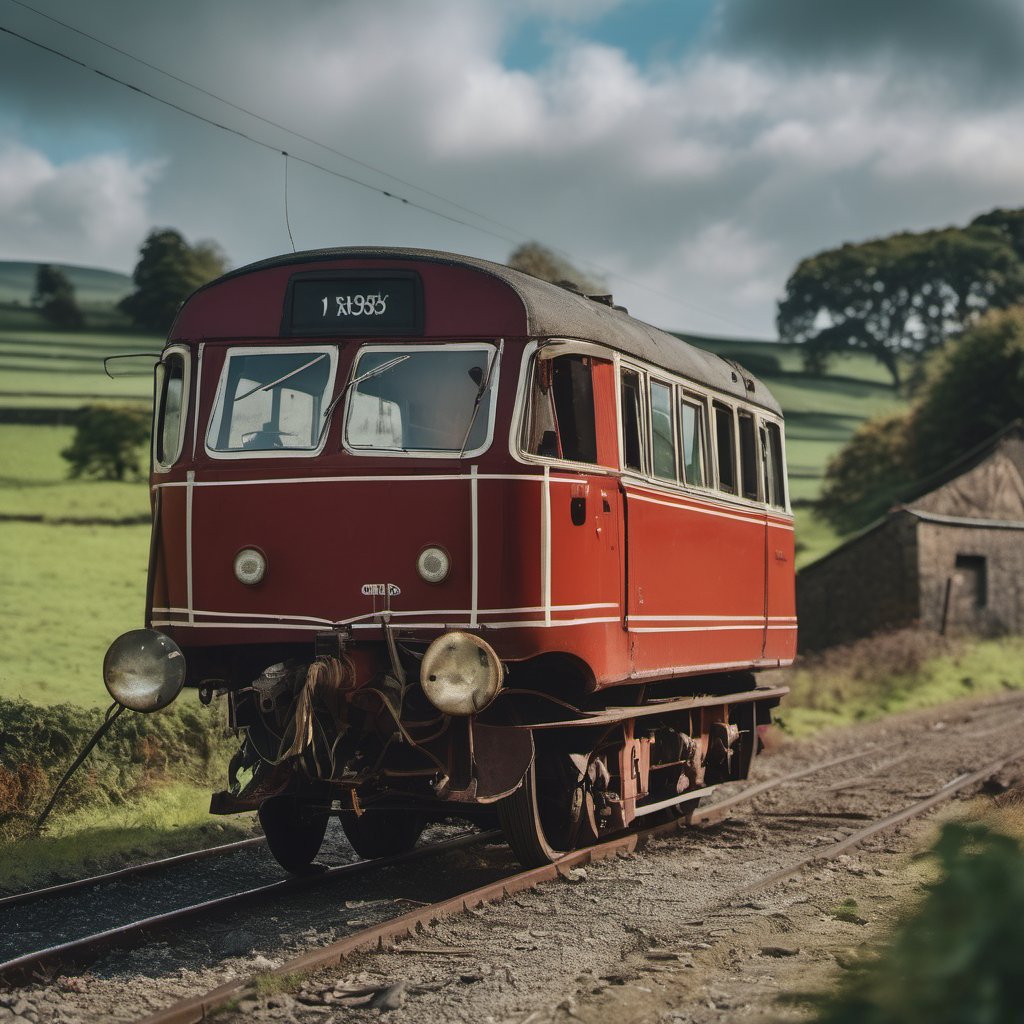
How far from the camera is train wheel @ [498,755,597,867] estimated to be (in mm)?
8805

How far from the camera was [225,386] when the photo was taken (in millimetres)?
8508

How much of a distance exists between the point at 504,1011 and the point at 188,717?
7.47 meters

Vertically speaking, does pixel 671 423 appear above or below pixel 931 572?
above

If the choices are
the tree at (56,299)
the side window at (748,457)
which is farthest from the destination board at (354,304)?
the tree at (56,299)

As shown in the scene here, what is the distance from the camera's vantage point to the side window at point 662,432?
971cm

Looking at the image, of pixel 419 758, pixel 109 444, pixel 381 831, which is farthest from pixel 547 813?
pixel 109 444

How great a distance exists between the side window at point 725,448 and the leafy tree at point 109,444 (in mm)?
27034

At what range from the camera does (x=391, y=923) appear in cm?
729

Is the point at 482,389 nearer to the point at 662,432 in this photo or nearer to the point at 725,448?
the point at 662,432

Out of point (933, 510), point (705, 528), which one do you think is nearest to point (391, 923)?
point (705, 528)

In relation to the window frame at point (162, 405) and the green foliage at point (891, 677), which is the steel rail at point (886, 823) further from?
the green foliage at point (891, 677)

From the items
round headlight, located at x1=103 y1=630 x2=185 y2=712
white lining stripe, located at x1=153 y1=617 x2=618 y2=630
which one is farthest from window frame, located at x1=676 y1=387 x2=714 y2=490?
round headlight, located at x1=103 y1=630 x2=185 y2=712

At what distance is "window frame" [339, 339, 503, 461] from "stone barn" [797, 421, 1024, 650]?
80.6 feet

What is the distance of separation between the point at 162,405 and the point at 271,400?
825mm
